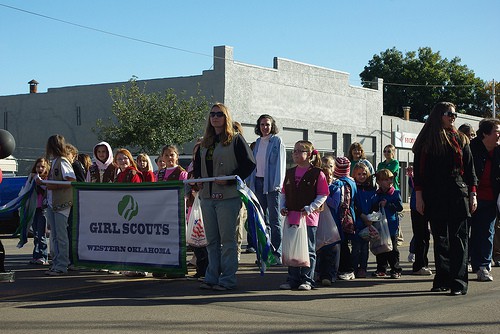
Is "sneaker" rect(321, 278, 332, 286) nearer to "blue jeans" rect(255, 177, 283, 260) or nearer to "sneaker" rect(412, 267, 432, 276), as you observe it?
"sneaker" rect(412, 267, 432, 276)

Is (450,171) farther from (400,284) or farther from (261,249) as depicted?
(261,249)

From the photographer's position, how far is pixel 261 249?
876 centimetres

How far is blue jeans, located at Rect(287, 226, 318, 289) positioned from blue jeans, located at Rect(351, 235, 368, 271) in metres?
1.16

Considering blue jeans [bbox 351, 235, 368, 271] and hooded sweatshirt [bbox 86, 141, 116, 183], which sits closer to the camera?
blue jeans [bbox 351, 235, 368, 271]

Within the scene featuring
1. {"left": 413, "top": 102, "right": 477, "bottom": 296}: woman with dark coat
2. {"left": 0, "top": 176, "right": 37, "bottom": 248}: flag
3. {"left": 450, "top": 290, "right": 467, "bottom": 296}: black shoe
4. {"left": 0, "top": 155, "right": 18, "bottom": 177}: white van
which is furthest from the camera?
{"left": 0, "top": 155, "right": 18, "bottom": 177}: white van

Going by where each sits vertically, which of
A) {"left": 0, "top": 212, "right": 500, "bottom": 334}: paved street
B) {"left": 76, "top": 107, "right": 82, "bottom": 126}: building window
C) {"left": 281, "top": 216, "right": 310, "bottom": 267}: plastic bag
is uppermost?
{"left": 76, "top": 107, "right": 82, "bottom": 126}: building window

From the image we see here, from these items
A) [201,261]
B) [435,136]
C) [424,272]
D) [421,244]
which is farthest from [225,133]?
[424,272]

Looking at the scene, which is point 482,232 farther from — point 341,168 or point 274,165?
point 274,165

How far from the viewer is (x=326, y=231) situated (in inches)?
365

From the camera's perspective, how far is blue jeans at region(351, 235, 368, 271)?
993 centimetres

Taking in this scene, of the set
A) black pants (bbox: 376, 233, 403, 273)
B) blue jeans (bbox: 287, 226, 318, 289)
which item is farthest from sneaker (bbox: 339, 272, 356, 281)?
blue jeans (bbox: 287, 226, 318, 289)

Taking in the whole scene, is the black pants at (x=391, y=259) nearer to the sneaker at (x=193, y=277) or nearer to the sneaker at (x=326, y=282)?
the sneaker at (x=326, y=282)

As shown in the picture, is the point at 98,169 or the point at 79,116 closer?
the point at 98,169

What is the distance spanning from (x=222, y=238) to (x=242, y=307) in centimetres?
127
